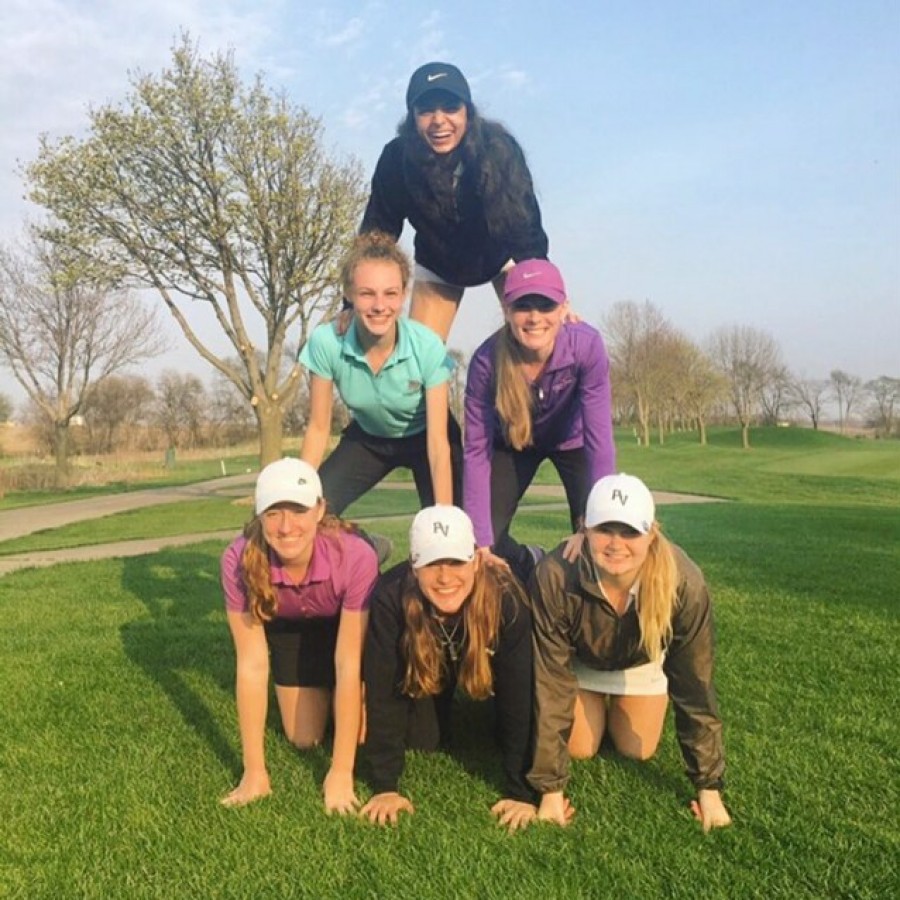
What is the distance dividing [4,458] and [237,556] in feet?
142

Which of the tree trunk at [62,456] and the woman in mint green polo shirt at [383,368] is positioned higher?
the woman in mint green polo shirt at [383,368]

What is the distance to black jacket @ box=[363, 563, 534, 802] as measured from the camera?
3510 millimetres

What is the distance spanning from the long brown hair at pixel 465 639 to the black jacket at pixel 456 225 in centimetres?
187

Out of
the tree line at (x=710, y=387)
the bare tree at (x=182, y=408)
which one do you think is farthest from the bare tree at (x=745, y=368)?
the bare tree at (x=182, y=408)

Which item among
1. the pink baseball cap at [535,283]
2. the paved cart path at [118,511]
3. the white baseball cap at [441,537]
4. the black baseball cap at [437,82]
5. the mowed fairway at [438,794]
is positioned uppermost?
the black baseball cap at [437,82]

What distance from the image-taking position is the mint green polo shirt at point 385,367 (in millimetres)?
4414

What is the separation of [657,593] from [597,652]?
0.51 metres

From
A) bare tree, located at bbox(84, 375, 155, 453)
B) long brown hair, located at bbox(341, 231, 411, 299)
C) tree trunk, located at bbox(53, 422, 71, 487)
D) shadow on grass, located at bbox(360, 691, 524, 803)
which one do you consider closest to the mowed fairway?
shadow on grass, located at bbox(360, 691, 524, 803)

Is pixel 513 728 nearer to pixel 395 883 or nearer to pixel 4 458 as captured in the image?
pixel 395 883

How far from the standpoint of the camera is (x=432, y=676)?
11.6 feet

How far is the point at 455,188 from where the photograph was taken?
448cm

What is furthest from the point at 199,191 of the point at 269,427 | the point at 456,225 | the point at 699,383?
the point at 699,383

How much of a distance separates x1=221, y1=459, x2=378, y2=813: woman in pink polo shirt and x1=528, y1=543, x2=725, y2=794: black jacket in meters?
0.78

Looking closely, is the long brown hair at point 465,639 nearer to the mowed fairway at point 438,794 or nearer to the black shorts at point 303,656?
the mowed fairway at point 438,794
